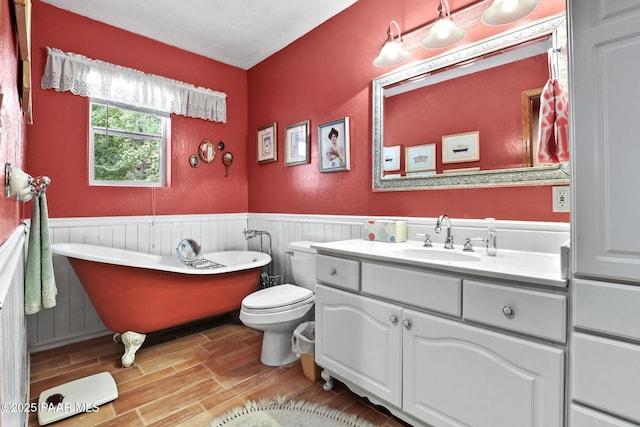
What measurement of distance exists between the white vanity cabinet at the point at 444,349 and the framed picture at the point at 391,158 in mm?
824

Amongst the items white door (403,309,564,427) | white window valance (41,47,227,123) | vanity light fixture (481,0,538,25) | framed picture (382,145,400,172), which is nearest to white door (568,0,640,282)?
white door (403,309,564,427)

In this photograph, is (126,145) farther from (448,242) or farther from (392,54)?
(448,242)

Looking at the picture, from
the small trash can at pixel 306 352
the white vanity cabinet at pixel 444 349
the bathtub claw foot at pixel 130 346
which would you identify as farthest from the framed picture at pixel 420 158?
the bathtub claw foot at pixel 130 346

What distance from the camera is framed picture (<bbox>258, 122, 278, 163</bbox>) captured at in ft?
10.4

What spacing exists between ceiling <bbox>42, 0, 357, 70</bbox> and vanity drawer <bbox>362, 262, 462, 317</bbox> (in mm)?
2107

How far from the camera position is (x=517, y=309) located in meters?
1.10

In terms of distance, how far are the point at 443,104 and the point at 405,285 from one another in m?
1.16

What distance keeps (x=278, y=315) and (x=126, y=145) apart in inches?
84.8

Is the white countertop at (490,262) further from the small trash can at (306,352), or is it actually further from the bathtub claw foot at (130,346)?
the bathtub claw foot at (130,346)

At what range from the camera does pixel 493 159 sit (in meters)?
1.70

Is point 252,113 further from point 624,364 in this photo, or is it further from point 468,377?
point 624,364

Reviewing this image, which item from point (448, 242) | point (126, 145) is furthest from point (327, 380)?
point (126, 145)

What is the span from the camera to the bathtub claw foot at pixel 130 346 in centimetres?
213

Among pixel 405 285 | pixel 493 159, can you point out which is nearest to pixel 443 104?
pixel 493 159
